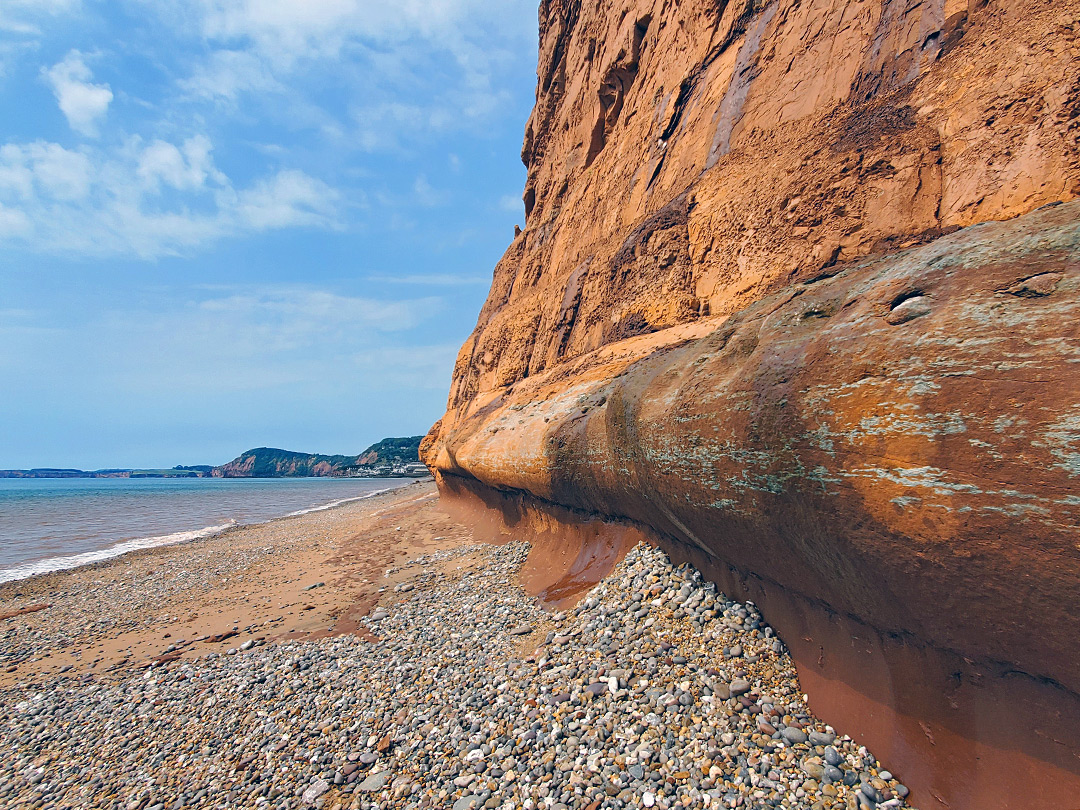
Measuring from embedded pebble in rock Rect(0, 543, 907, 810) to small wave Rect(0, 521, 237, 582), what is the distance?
10.6 m

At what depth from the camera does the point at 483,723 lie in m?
3.82

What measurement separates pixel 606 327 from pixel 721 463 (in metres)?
5.72

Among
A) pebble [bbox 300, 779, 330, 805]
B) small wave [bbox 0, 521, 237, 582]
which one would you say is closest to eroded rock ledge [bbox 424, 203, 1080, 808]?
pebble [bbox 300, 779, 330, 805]

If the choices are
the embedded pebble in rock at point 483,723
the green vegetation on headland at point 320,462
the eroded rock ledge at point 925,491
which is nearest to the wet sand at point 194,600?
the embedded pebble in rock at point 483,723

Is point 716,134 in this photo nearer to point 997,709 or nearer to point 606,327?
point 606,327

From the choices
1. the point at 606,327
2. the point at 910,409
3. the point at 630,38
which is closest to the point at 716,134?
the point at 606,327

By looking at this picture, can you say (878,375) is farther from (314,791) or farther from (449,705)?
(314,791)

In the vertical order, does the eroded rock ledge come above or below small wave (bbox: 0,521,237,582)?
above

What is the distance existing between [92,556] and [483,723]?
18430 mm

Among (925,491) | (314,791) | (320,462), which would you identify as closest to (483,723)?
(314,791)

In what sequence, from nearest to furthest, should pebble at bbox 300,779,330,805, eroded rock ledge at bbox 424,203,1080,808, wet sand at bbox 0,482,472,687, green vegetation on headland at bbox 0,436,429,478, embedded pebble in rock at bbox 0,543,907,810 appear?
eroded rock ledge at bbox 424,203,1080,808 < embedded pebble in rock at bbox 0,543,907,810 < pebble at bbox 300,779,330,805 < wet sand at bbox 0,482,472,687 < green vegetation on headland at bbox 0,436,429,478

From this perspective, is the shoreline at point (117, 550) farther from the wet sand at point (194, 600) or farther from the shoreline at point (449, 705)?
the shoreline at point (449, 705)

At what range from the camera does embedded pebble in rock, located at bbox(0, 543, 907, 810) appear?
296cm

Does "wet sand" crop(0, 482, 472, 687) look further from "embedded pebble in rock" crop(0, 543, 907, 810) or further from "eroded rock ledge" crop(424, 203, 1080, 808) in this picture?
"eroded rock ledge" crop(424, 203, 1080, 808)
